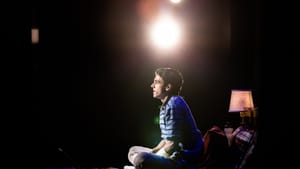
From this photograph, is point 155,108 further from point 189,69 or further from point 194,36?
point 194,36

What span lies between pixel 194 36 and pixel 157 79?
92.6 inches

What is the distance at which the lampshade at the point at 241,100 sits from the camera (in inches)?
191

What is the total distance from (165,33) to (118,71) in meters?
0.97

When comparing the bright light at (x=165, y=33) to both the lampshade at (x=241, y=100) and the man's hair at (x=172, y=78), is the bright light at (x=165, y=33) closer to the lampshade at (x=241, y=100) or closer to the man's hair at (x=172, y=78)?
the lampshade at (x=241, y=100)

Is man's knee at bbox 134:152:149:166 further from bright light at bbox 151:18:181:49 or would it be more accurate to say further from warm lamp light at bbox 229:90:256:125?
bright light at bbox 151:18:181:49

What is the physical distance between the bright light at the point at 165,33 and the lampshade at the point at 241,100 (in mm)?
1285

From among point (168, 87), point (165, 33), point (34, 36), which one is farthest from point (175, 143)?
point (165, 33)

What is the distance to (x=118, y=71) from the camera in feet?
17.2

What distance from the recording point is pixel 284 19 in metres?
2.03

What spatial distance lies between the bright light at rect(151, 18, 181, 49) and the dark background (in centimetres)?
16

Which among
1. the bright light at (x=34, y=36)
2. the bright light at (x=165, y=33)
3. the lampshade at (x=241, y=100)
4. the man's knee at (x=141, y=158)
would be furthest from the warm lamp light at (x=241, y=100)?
the bright light at (x=34, y=36)

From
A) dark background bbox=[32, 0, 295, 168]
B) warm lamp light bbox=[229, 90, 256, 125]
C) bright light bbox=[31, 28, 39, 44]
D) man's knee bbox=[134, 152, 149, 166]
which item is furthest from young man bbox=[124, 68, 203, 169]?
dark background bbox=[32, 0, 295, 168]

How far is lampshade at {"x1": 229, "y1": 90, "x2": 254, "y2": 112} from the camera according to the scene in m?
4.85

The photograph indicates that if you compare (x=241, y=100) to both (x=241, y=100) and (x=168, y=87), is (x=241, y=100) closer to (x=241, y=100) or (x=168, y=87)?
(x=241, y=100)
